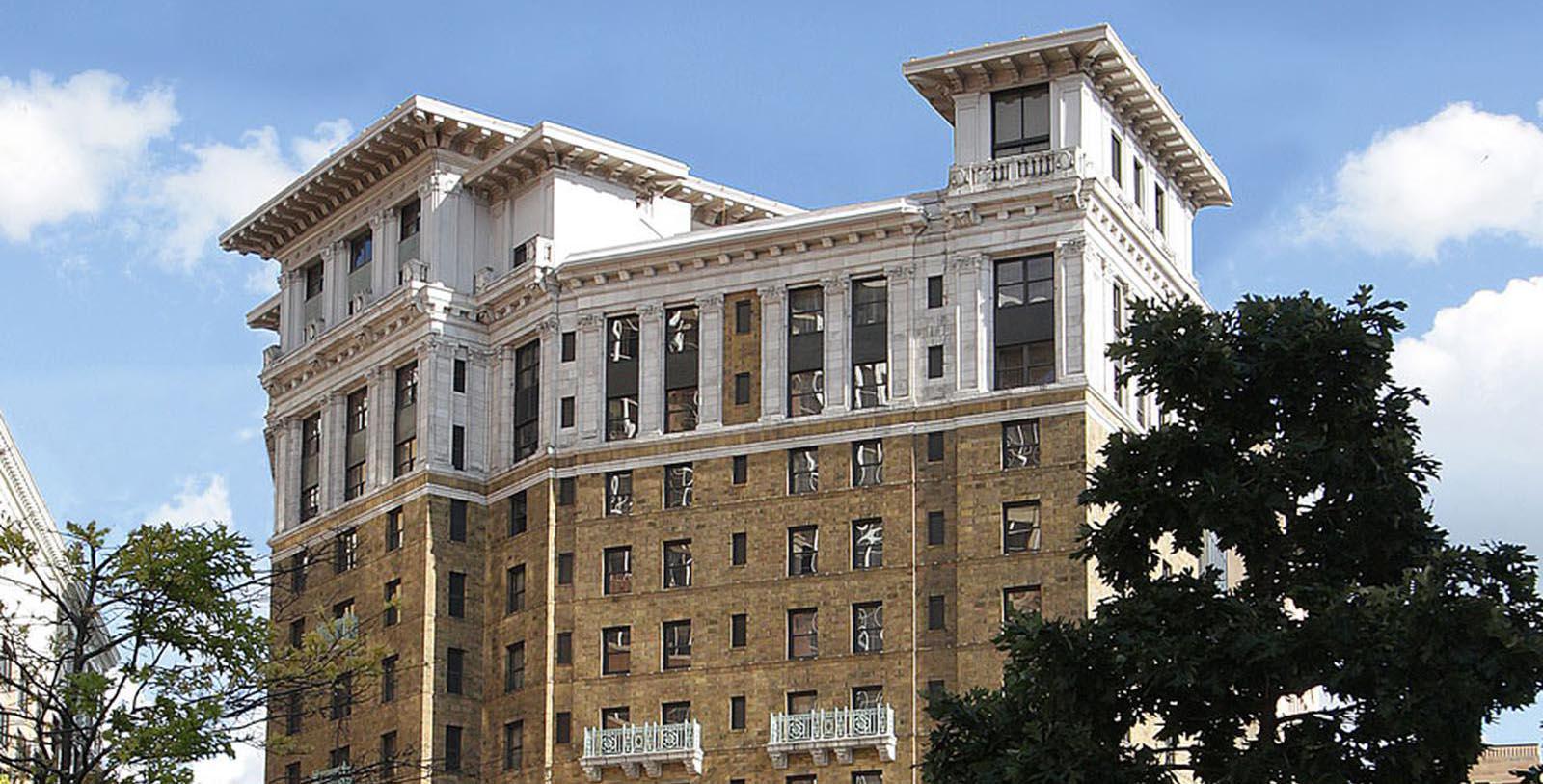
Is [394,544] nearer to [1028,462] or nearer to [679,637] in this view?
[679,637]

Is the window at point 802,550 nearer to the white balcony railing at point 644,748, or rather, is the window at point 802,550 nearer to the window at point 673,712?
the window at point 673,712

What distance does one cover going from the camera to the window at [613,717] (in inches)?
4001

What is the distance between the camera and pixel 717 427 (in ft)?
338

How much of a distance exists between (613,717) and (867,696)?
10.3 metres

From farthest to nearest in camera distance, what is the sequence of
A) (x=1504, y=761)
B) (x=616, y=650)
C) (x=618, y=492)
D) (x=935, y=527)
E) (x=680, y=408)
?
(x=1504, y=761) < (x=680, y=408) < (x=618, y=492) < (x=616, y=650) < (x=935, y=527)

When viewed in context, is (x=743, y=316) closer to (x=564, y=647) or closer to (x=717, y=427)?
(x=717, y=427)

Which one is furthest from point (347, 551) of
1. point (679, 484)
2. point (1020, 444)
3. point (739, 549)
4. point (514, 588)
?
point (1020, 444)

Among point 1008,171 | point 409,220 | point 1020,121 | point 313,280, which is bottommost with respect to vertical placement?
point 1008,171

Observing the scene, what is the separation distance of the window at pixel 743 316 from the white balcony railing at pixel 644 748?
1503 centimetres

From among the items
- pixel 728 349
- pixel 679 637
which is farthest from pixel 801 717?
pixel 728 349

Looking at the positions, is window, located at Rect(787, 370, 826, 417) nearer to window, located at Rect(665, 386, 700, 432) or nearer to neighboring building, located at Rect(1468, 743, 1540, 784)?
window, located at Rect(665, 386, 700, 432)

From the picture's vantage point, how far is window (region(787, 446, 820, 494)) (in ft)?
331

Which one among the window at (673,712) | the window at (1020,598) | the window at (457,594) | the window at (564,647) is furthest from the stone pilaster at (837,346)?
the window at (457,594)

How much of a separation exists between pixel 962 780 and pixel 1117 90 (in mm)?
55102
